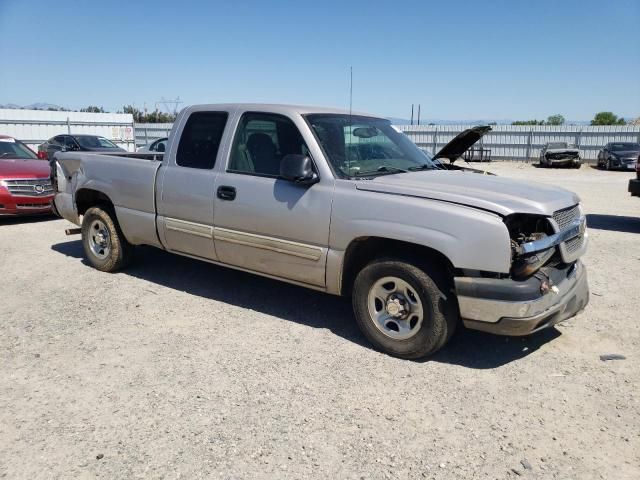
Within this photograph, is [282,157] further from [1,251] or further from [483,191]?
[1,251]

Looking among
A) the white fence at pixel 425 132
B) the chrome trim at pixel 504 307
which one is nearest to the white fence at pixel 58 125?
the white fence at pixel 425 132

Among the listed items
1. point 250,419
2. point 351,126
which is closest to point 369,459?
point 250,419

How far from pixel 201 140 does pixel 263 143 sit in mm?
768

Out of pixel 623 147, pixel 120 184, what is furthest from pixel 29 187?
pixel 623 147

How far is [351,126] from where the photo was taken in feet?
15.5

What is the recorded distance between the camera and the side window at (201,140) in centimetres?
494

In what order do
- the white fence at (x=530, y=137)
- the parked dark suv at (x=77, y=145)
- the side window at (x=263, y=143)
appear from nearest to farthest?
1. the side window at (x=263, y=143)
2. the parked dark suv at (x=77, y=145)
3. the white fence at (x=530, y=137)

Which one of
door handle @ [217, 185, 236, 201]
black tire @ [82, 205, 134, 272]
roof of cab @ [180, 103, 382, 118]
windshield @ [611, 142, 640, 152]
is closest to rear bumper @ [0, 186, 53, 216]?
black tire @ [82, 205, 134, 272]

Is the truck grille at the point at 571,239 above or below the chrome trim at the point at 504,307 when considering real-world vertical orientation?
above

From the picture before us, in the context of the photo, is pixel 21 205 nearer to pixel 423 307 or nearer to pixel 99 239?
pixel 99 239

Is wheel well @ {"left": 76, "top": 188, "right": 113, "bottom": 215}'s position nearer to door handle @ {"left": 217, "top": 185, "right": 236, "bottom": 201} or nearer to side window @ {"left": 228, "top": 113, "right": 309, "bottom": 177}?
door handle @ {"left": 217, "top": 185, "right": 236, "bottom": 201}

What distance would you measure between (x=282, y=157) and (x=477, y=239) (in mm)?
1874

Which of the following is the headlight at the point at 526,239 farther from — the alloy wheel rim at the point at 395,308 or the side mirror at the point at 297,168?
the side mirror at the point at 297,168

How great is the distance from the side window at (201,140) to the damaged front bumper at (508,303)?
2.66 m
